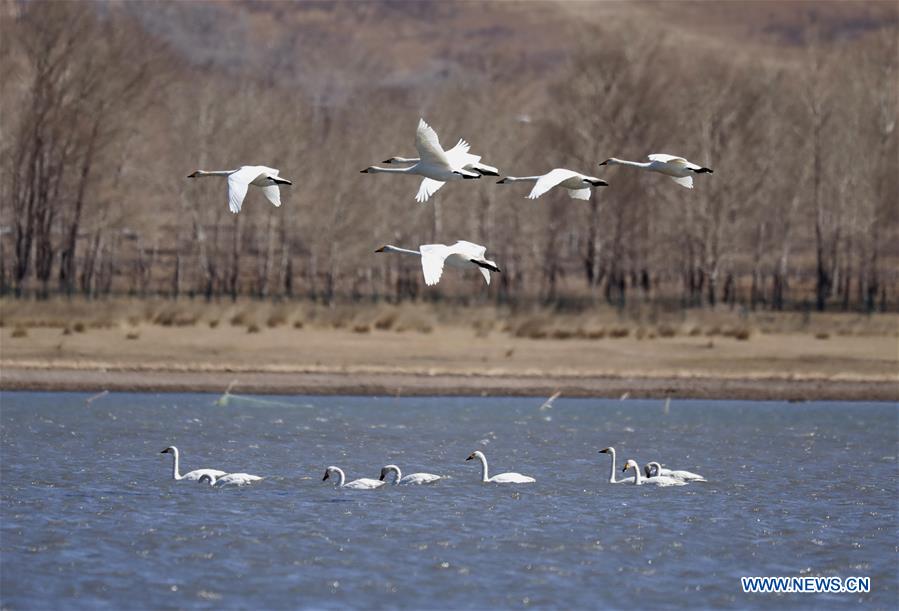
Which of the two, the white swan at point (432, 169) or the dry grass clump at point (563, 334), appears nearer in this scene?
the white swan at point (432, 169)

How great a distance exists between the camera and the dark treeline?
5359cm

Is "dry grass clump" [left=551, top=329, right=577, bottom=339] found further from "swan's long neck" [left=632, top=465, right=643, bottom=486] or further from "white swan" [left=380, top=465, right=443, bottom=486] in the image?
"white swan" [left=380, top=465, right=443, bottom=486]

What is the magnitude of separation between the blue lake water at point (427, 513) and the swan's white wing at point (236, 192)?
3738mm

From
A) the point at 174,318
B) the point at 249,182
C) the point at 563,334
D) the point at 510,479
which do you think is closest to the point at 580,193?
the point at 249,182

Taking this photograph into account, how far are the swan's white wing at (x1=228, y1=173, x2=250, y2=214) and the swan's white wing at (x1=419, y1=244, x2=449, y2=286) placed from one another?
2079mm

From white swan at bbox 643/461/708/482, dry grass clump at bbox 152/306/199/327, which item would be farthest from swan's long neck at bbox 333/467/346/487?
dry grass clump at bbox 152/306/199/327

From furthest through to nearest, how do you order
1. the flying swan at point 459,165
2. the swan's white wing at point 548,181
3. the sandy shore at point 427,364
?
the sandy shore at point 427,364
the flying swan at point 459,165
the swan's white wing at point 548,181

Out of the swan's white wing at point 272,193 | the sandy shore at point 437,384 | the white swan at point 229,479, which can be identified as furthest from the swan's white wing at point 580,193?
the sandy shore at point 437,384

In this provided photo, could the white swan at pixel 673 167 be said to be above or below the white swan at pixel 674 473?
above

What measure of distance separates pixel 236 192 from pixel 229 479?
521 cm

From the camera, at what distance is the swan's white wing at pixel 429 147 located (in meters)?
17.0

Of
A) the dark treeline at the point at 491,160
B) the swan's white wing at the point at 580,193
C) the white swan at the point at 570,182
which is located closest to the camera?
the white swan at the point at 570,182

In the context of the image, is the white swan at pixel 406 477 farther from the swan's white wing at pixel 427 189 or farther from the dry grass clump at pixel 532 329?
the dry grass clump at pixel 532 329

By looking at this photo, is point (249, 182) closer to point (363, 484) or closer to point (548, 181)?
point (548, 181)
